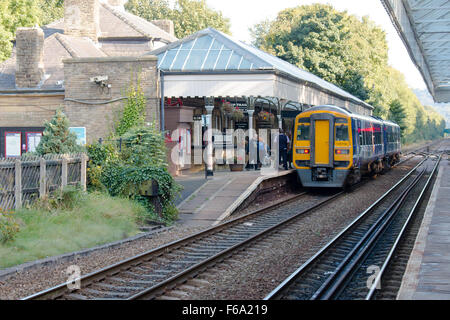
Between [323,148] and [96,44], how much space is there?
20.9 metres

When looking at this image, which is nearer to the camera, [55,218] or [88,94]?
[55,218]

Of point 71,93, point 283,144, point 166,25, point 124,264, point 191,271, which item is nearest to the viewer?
point 191,271

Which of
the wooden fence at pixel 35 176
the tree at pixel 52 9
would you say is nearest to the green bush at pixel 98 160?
the wooden fence at pixel 35 176

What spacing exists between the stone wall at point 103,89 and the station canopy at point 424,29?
A: 27.2 feet

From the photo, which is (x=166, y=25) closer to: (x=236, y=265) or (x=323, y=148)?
(x=323, y=148)

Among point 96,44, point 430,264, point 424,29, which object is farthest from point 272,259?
point 96,44

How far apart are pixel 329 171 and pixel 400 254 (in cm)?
1112

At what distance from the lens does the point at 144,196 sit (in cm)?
1531

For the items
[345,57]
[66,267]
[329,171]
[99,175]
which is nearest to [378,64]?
[345,57]

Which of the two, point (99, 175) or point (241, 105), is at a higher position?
point (241, 105)

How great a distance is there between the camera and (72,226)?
12.6 metres

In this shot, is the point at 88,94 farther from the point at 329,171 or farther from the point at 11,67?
the point at 11,67
